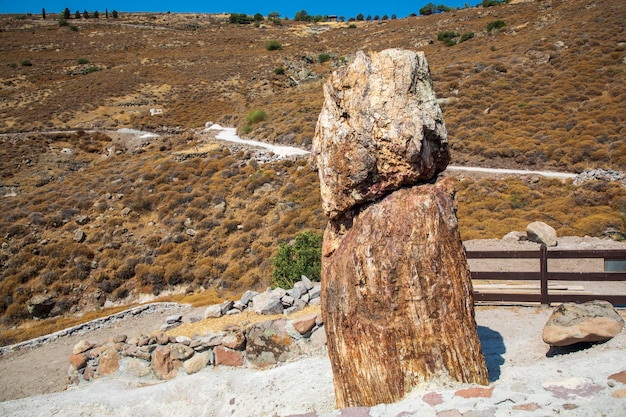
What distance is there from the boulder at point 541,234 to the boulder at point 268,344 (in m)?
10.5

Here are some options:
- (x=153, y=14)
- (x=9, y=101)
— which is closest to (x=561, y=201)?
(x=9, y=101)

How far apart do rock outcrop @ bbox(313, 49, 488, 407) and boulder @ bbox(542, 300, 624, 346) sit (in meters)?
1.93

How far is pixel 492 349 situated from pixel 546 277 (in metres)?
2.60

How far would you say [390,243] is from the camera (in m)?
4.89

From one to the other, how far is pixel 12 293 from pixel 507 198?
23884mm

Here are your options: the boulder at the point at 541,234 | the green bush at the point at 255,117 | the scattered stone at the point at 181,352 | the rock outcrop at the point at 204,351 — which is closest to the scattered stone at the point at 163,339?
the rock outcrop at the point at 204,351

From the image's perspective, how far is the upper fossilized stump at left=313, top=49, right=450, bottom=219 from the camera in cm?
509

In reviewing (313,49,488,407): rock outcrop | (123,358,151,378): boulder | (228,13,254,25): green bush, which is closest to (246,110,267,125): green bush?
(123,358,151,378): boulder

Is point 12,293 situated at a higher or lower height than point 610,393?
lower

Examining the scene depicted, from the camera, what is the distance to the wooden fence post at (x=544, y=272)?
877cm

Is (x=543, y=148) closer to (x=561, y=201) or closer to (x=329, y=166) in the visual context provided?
(x=561, y=201)

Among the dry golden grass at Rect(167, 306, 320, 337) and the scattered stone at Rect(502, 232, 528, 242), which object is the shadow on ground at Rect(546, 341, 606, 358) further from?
the scattered stone at Rect(502, 232, 528, 242)

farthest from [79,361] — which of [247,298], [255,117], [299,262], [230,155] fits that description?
[255,117]

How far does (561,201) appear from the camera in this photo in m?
19.5
